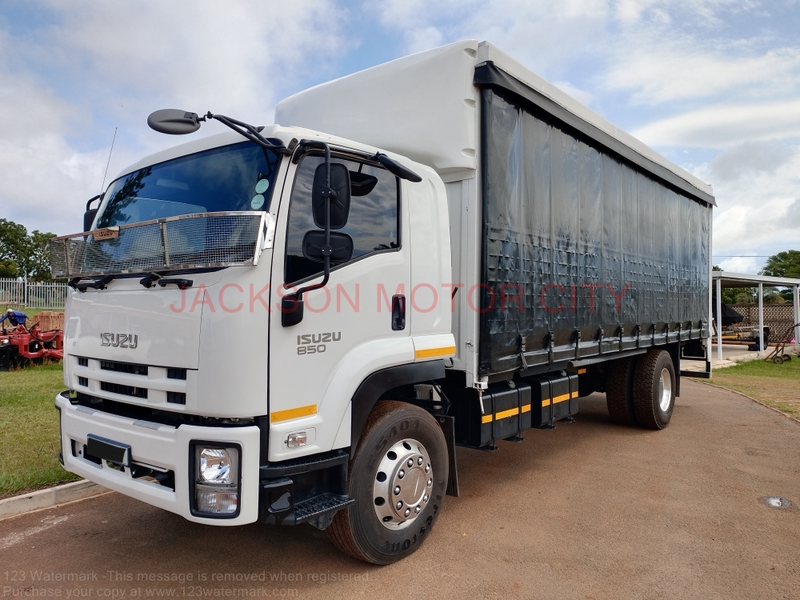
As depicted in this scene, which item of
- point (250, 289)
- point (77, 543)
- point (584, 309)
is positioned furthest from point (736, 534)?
point (77, 543)

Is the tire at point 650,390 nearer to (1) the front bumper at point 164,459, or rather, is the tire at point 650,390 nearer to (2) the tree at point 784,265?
(1) the front bumper at point 164,459

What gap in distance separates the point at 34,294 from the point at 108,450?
65.0 feet

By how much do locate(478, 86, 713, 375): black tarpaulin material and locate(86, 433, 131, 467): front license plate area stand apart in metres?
2.35

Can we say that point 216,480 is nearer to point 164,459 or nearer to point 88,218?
point 164,459

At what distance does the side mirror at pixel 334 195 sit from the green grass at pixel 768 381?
8806mm

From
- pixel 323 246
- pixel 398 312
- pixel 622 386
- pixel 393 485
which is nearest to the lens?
pixel 323 246

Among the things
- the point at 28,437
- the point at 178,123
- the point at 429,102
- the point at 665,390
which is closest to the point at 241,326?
the point at 178,123

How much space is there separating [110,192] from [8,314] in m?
9.69

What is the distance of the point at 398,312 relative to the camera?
3660 mm

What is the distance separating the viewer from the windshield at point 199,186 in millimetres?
3072

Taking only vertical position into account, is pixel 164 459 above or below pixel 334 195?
below

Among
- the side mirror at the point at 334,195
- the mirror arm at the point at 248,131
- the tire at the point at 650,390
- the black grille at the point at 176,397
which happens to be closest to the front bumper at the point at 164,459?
the black grille at the point at 176,397

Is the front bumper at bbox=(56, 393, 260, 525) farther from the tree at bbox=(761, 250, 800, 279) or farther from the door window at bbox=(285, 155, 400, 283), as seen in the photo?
the tree at bbox=(761, 250, 800, 279)

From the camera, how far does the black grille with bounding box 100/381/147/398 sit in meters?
3.13
